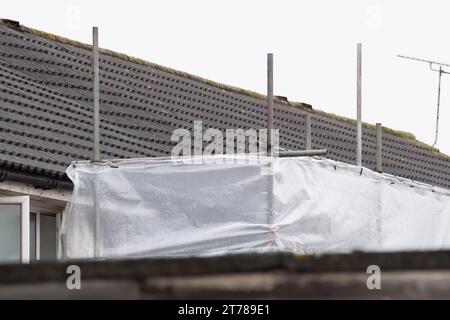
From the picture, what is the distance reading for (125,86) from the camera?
23438 millimetres

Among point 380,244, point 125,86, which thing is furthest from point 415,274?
point 125,86

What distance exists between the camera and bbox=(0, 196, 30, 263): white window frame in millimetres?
16266

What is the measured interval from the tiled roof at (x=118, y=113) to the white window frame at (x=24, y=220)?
0.36m

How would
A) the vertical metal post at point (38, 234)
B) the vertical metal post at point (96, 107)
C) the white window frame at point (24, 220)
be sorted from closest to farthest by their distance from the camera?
the vertical metal post at point (96, 107), the white window frame at point (24, 220), the vertical metal post at point (38, 234)

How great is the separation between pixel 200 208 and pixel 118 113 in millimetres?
Answer: 5645

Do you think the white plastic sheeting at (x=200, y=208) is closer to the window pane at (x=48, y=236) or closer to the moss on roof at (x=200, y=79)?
the window pane at (x=48, y=236)

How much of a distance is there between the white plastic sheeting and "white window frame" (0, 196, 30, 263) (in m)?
0.41

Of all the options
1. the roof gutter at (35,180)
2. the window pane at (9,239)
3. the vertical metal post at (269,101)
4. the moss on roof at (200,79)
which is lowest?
the window pane at (9,239)

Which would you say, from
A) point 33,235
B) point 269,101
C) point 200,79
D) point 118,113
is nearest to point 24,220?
point 33,235

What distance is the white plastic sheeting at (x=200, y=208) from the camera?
15781 mm

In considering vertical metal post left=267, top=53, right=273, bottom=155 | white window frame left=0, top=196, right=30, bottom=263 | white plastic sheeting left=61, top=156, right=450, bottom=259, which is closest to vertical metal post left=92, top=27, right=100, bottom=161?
white plastic sheeting left=61, top=156, right=450, bottom=259

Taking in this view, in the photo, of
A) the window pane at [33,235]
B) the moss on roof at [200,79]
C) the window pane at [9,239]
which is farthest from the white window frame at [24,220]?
the moss on roof at [200,79]

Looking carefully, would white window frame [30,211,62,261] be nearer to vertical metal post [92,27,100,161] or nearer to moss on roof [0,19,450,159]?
vertical metal post [92,27,100,161]
